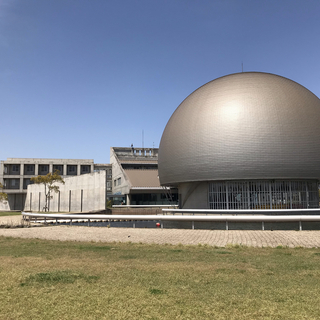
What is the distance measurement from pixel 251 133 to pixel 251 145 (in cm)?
122

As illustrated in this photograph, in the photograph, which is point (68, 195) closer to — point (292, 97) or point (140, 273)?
point (292, 97)

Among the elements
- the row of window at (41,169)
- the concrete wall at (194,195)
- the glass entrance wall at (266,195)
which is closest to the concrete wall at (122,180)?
the row of window at (41,169)

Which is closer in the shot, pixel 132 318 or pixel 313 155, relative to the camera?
pixel 132 318

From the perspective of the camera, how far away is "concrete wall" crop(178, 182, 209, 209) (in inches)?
1415

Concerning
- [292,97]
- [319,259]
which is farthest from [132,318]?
[292,97]

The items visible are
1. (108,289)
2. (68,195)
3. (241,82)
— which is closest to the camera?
(108,289)

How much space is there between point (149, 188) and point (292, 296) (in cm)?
5296

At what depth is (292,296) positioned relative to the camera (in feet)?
18.5

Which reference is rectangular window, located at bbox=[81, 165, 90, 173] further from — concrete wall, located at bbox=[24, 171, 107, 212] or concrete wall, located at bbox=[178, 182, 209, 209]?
concrete wall, located at bbox=[178, 182, 209, 209]

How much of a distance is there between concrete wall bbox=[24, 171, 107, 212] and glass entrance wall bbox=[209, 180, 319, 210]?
20.0m

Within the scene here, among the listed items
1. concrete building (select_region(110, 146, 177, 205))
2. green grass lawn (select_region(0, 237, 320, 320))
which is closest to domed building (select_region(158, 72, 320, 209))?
concrete building (select_region(110, 146, 177, 205))

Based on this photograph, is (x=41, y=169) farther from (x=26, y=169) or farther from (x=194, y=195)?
(x=194, y=195)

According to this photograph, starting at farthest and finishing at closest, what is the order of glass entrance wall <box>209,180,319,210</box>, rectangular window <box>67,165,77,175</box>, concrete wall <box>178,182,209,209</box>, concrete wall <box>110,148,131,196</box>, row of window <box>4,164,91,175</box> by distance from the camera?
rectangular window <box>67,165,77,175</box>, row of window <box>4,164,91,175</box>, concrete wall <box>110,148,131,196</box>, concrete wall <box>178,182,209,209</box>, glass entrance wall <box>209,180,319,210</box>

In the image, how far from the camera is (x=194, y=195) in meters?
37.5
